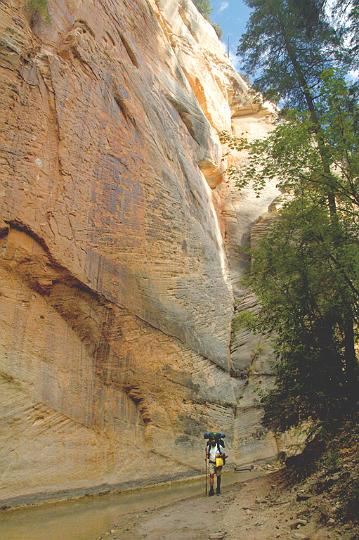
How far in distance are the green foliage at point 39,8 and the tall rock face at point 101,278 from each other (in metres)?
0.08

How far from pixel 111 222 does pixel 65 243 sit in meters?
1.91

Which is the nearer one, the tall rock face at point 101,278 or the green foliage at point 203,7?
the tall rock face at point 101,278

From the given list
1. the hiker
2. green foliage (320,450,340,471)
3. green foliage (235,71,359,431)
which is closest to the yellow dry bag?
the hiker

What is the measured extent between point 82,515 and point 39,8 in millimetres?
13775

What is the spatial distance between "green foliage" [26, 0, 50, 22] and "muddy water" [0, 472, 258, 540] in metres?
13.5

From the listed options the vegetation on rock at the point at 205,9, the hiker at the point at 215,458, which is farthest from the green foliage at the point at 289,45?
the vegetation on rock at the point at 205,9

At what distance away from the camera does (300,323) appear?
10641mm

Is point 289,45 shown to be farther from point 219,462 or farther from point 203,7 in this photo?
point 203,7

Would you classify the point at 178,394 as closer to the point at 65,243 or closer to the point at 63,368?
the point at 63,368

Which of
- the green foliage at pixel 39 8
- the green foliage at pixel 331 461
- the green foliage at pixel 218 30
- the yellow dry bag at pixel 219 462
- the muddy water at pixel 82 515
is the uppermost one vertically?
the green foliage at pixel 218 30

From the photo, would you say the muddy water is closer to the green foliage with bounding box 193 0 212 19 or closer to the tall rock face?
the tall rock face

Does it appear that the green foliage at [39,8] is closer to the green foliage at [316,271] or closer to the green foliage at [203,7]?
the green foliage at [316,271]

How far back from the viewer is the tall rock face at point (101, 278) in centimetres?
1075

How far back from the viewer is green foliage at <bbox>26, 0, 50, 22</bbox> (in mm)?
13758
